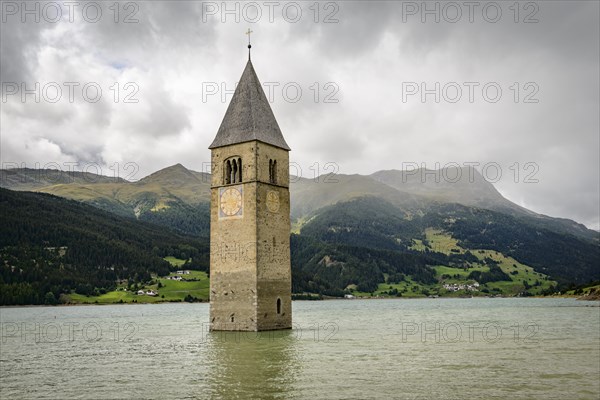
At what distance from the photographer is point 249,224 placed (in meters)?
46.7

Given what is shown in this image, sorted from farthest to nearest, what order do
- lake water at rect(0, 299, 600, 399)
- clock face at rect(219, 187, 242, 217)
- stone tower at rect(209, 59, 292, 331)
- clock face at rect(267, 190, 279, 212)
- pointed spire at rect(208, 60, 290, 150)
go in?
pointed spire at rect(208, 60, 290, 150), clock face at rect(267, 190, 279, 212), clock face at rect(219, 187, 242, 217), stone tower at rect(209, 59, 292, 331), lake water at rect(0, 299, 600, 399)

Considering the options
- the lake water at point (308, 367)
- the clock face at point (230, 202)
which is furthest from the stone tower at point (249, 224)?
the lake water at point (308, 367)

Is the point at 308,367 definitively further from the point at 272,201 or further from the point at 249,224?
the point at 272,201

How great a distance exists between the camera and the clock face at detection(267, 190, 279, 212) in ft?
158

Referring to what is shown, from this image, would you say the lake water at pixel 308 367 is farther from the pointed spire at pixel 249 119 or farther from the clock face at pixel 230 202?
the pointed spire at pixel 249 119

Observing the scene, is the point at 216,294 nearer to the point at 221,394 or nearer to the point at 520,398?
the point at 221,394

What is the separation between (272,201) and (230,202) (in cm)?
337

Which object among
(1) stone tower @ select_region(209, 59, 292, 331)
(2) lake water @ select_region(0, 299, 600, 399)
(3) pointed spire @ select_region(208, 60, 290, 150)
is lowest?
(2) lake water @ select_region(0, 299, 600, 399)

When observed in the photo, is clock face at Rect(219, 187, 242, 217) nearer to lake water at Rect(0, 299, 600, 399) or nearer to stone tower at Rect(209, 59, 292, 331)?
stone tower at Rect(209, 59, 292, 331)

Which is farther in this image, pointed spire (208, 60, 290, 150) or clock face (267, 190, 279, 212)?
pointed spire (208, 60, 290, 150)

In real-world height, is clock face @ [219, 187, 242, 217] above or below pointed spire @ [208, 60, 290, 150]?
below

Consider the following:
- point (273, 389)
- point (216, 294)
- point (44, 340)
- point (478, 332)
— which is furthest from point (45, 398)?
point (478, 332)

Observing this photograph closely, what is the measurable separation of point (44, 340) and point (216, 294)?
18.9 metres

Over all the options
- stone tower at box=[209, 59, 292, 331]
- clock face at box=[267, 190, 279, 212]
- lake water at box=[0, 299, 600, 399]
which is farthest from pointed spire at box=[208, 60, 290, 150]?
lake water at box=[0, 299, 600, 399]
